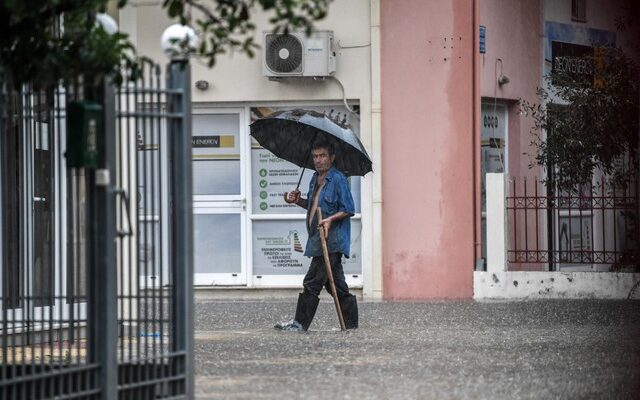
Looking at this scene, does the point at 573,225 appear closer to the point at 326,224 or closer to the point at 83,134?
the point at 326,224

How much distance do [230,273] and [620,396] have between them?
12.4 meters

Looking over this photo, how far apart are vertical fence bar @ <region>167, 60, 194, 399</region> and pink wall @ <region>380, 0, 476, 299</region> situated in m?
12.6

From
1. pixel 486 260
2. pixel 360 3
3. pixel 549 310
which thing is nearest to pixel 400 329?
pixel 549 310

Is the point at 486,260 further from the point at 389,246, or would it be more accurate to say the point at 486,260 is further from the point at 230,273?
the point at 230,273

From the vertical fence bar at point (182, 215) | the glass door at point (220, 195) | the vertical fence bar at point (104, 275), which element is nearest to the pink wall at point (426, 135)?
the glass door at point (220, 195)

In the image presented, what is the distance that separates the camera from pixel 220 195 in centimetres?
2255

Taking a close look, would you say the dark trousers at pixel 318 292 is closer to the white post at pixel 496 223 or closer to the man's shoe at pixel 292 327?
the man's shoe at pixel 292 327

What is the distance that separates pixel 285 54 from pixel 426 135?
7.48 ft

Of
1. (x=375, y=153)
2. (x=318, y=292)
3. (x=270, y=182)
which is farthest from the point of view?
(x=270, y=182)

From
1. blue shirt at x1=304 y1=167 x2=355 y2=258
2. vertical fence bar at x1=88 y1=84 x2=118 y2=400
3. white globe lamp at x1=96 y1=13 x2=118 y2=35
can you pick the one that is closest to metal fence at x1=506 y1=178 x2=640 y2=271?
blue shirt at x1=304 y1=167 x2=355 y2=258

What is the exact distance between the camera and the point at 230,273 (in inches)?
886

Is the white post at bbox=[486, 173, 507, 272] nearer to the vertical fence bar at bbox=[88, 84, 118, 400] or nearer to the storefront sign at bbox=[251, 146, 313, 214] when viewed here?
the storefront sign at bbox=[251, 146, 313, 214]

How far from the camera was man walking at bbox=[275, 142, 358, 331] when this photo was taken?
15.8 m

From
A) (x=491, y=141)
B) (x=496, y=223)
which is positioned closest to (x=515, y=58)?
(x=491, y=141)
